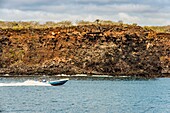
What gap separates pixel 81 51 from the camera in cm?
14988

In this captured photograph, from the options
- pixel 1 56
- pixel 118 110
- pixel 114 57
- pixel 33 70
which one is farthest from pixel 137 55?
pixel 118 110

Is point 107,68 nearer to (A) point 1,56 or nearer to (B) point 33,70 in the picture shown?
(B) point 33,70

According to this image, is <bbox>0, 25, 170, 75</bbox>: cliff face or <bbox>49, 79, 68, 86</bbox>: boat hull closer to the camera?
<bbox>49, 79, 68, 86</bbox>: boat hull

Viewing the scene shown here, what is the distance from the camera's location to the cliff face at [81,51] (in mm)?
147250

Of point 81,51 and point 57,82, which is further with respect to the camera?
point 81,51

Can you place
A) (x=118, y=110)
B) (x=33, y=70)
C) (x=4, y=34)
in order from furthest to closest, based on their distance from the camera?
(x=4, y=34)
(x=33, y=70)
(x=118, y=110)

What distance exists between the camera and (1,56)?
6083 inches

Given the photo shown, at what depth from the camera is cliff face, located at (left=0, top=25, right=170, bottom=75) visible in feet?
483

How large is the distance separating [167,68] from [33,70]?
45257mm

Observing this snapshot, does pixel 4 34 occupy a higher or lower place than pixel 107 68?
higher

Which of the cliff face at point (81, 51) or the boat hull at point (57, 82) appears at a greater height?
the cliff face at point (81, 51)

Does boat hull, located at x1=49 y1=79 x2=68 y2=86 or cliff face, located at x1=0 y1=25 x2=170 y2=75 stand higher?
cliff face, located at x1=0 y1=25 x2=170 y2=75

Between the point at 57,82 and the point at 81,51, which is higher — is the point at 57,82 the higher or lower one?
the lower one

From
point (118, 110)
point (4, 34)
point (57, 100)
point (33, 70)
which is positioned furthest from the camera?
point (4, 34)
